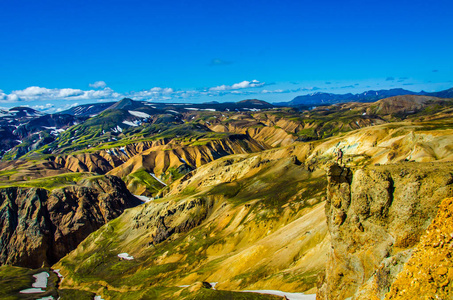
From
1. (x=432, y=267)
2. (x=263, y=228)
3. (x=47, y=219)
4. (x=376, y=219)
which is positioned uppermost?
(x=376, y=219)

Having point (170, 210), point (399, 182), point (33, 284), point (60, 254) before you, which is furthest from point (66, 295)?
point (399, 182)

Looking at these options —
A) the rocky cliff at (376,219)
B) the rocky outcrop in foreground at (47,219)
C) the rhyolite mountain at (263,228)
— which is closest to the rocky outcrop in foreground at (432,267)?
the rhyolite mountain at (263,228)

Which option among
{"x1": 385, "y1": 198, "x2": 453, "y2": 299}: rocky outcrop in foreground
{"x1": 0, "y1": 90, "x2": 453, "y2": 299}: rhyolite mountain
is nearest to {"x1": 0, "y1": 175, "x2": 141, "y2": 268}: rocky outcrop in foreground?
{"x1": 0, "y1": 90, "x2": 453, "y2": 299}: rhyolite mountain

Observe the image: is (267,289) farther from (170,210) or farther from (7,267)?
(7,267)

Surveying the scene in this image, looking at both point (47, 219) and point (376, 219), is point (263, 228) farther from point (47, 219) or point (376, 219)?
point (47, 219)

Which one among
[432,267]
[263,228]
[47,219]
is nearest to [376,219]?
[432,267]

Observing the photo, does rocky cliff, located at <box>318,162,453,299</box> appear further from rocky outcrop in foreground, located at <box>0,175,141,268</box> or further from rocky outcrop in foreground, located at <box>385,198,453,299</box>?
rocky outcrop in foreground, located at <box>0,175,141,268</box>

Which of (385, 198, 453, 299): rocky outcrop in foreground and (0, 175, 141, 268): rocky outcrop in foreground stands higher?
(385, 198, 453, 299): rocky outcrop in foreground
